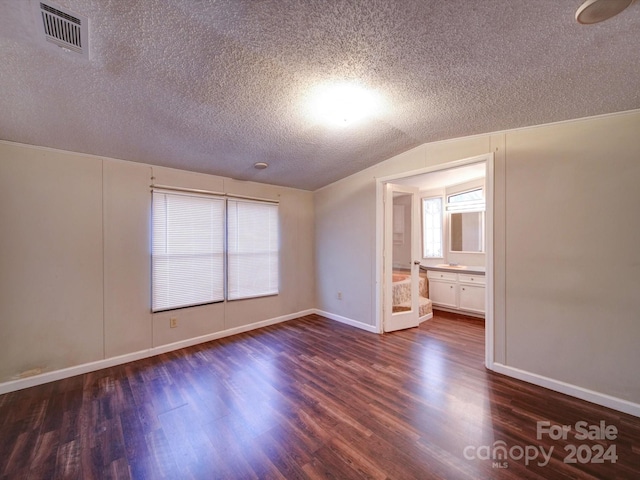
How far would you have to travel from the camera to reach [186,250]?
3359 mm

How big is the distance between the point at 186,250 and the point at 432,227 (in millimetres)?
4685

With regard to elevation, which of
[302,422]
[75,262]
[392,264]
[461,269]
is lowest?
[302,422]

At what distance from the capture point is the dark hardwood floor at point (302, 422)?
5.01 feet

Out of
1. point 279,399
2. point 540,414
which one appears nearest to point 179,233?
point 279,399

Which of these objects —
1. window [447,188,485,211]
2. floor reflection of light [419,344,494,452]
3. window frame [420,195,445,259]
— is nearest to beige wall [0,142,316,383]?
floor reflection of light [419,344,494,452]

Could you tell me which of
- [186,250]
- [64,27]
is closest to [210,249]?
[186,250]

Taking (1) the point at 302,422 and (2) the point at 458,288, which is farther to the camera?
(2) the point at 458,288

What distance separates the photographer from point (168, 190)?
3219 millimetres

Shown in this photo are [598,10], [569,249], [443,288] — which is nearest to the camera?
[598,10]

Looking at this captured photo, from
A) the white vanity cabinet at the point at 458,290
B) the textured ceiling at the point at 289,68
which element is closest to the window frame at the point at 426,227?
the white vanity cabinet at the point at 458,290

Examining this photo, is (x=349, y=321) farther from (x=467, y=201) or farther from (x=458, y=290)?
(x=467, y=201)

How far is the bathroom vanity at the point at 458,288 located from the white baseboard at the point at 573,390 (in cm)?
194

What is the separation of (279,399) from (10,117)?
10.5 ft

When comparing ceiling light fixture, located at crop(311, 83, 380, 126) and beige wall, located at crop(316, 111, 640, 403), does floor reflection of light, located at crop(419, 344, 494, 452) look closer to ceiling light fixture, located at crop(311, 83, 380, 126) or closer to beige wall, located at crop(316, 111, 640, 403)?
beige wall, located at crop(316, 111, 640, 403)
